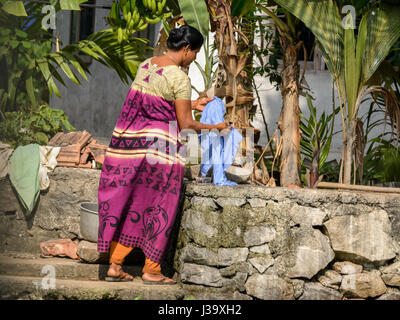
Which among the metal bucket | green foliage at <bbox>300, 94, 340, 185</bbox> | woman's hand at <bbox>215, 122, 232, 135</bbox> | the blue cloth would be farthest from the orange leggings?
green foliage at <bbox>300, 94, 340, 185</bbox>

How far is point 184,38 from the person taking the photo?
4.20 metres

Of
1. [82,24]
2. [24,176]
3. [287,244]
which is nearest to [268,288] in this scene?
[287,244]

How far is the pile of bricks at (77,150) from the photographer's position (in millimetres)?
5391

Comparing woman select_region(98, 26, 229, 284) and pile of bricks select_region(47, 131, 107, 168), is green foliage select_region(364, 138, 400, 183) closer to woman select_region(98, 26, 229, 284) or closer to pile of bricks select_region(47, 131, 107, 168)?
woman select_region(98, 26, 229, 284)

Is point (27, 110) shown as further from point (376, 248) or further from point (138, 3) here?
point (376, 248)

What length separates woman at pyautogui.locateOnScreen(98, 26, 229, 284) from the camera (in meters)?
4.16

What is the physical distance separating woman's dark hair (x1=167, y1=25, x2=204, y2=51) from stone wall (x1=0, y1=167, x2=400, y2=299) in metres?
1.04

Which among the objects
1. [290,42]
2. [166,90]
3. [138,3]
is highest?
[138,3]

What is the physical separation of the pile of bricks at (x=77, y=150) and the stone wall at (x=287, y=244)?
4.40 feet

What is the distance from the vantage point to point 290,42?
5.45 metres

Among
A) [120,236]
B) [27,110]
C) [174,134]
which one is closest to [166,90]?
[174,134]

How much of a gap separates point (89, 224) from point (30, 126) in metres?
1.68

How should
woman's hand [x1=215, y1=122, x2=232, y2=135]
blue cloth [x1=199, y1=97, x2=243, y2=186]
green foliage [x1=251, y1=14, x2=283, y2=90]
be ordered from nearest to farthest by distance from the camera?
woman's hand [x1=215, y1=122, x2=232, y2=135]
blue cloth [x1=199, y1=97, x2=243, y2=186]
green foliage [x1=251, y1=14, x2=283, y2=90]
